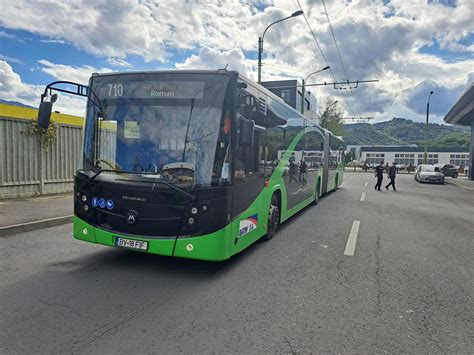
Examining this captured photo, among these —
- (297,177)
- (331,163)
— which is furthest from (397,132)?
(297,177)

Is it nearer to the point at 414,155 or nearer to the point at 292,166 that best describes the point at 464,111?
the point at 292,166

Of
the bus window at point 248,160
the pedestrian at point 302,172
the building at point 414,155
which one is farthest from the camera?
the building at point 414,155

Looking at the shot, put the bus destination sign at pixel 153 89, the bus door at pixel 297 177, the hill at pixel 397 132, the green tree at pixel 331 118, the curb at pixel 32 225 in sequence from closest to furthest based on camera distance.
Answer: the bus destination sign at pixel 153 89, the curb at pixel 32 225, the bus door at pixel 297 177, the green tree at pixel 331 118, the hill at pixel 397 132

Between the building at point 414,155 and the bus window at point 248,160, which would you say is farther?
the building at point 414,155

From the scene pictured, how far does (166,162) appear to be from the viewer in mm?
4773

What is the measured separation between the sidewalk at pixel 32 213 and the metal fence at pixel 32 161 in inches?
21.7

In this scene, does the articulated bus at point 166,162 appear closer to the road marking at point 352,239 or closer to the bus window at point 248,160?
the bus window at point 248,160

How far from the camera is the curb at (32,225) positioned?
705cm

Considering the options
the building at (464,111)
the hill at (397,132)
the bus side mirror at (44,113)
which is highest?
the hill at (397,132)

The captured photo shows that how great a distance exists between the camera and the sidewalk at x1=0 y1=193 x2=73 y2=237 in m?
7.41

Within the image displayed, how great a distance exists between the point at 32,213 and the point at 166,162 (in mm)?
5801

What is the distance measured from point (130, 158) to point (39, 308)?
216 cm

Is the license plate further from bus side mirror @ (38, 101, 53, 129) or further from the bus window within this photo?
bus side mirror @ (38, 101, 53, 129)

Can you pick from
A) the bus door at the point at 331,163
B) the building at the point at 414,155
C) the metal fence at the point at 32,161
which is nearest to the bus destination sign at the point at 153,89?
the metal fence at the point at 32,161
